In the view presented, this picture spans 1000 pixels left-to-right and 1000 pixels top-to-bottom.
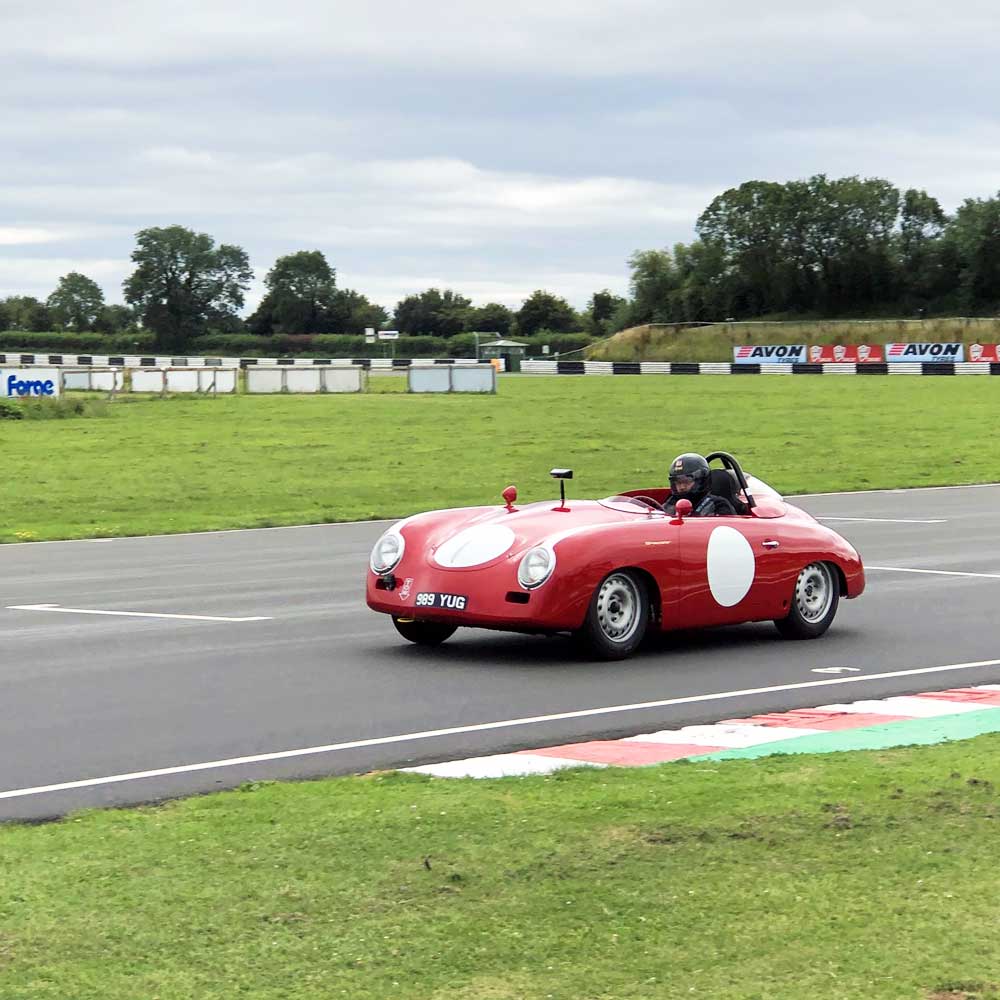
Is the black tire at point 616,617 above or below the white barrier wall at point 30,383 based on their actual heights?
below

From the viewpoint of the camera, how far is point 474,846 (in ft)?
19.5

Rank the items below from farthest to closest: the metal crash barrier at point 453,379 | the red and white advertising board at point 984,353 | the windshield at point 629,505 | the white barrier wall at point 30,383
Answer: the red and white advertising board at point 984,353, the metal crash barrier at point 453,379, the white barrier wall at point 30,383, the windshield at point 629,505

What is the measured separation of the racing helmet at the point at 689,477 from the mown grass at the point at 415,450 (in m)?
11.8

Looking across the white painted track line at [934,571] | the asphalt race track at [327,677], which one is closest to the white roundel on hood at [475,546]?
the asphalt race track at [327,677]

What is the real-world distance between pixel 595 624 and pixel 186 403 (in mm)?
38618

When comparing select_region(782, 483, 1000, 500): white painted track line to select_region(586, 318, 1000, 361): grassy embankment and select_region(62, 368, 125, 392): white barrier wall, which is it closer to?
select_region(62, 368, 125, 392): white barrier wall

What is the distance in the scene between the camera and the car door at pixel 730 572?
36.6 feet

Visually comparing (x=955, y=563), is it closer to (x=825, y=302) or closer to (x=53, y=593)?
(x=53, y=593)

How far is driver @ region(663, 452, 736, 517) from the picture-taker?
38.9ft

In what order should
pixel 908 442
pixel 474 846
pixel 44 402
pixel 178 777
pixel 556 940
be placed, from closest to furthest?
pixel 556 940
pixel 474 846
pixel 178 777
pixel 908 442
pixel 44 402

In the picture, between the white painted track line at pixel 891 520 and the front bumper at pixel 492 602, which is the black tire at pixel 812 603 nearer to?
the front bumper at pixel 492 602

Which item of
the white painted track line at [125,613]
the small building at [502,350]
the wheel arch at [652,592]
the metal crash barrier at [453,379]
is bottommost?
the white painted track line at [125,613]

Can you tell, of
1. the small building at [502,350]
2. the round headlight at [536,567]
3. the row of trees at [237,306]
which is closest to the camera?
the round headlight at [536,567]

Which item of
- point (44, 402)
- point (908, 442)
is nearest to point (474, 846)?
point (908, 442)
